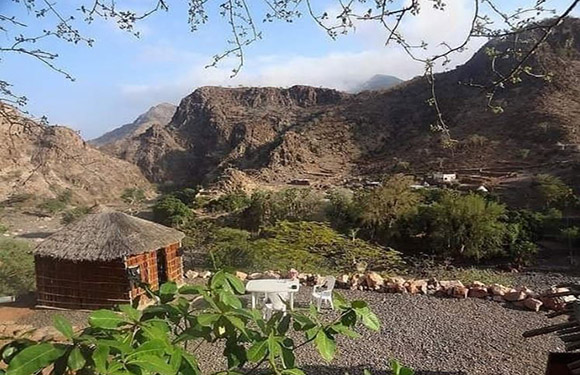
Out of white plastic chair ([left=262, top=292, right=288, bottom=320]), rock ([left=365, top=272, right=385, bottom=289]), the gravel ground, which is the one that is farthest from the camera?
rock ([left=365, top=272, right=385, bottom=289])

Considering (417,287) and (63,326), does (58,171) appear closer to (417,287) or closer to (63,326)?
(417,287)

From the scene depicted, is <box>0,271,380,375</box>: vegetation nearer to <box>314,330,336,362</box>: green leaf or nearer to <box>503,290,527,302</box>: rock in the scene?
<box>314,330,336,362</box>: green leaf

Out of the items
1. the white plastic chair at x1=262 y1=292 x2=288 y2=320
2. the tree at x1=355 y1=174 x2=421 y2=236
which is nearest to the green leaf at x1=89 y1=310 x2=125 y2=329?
the white plastic chair at x1=262 y1=292 x2=288 y2=320

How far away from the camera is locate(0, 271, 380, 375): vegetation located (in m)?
0.82

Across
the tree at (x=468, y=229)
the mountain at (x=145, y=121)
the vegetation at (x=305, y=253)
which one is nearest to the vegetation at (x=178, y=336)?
the vegetation at (x=305, y=253)

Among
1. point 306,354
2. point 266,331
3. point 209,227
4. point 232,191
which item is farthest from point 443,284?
point 232,191

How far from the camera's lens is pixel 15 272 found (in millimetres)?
12297

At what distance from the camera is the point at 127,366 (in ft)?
2.72

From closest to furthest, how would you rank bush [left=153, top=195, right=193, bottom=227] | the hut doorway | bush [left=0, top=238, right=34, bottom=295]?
the hut doorway < bush [left=0, top=238, right=34, bottom=295] < bush [left=153, top=195, right=193, bottom=227]

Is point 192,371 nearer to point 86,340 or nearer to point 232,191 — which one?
point 86,340

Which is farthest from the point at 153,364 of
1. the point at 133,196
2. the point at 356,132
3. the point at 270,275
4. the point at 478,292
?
the point at 356,132

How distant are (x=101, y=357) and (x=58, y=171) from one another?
38003mm

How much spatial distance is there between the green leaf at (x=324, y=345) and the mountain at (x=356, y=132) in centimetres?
2432

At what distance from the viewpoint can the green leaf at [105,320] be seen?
94cm
